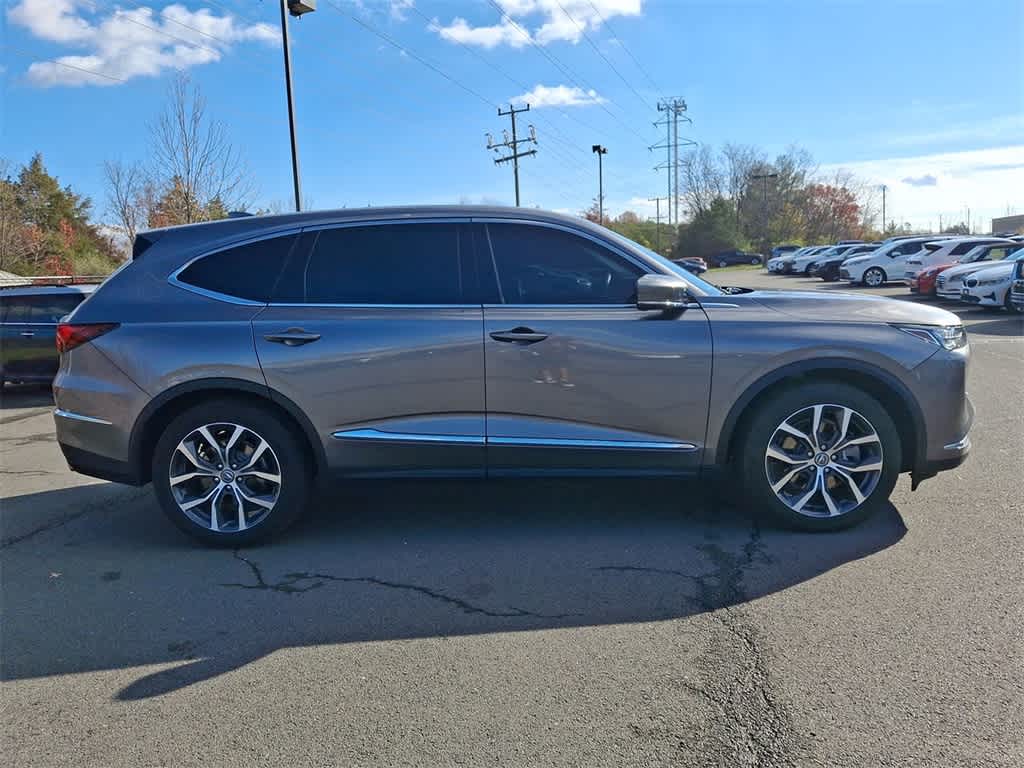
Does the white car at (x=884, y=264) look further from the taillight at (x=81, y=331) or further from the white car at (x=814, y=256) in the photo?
the taillight at (x=81, y=331)

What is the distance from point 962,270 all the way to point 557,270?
58.1 feet

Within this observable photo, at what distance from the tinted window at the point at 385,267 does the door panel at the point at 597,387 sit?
34 centimetres

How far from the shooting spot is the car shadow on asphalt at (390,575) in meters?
3.25

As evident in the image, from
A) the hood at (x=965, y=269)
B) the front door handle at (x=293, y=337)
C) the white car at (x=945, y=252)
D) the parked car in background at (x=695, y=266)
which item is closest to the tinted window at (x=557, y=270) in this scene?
the front door handle at (x=293, y=337)

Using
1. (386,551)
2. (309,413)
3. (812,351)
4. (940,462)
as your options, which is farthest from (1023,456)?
(309,413)

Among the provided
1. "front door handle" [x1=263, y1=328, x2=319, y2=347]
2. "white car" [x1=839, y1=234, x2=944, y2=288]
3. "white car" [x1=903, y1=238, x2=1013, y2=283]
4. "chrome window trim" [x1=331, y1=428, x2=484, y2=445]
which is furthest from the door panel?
"white car" [x1=839, y1=234, x2=944, y2=288]

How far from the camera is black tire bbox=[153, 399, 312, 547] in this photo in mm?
4148

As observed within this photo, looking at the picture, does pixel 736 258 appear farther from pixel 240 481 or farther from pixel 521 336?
pixel 240 481

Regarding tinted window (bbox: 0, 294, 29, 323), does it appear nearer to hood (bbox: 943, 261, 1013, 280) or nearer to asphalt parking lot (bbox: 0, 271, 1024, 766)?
asphalt parking lot (bbox: 0, 271, 1024, 766)

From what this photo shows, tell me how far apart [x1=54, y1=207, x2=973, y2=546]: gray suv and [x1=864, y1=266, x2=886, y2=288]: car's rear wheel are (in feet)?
87.3

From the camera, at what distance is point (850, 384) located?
4191 millimetres

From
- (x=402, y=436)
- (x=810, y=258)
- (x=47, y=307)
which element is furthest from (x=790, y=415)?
(x=810, y=258)

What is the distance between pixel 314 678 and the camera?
2908mm

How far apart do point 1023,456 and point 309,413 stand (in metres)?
5.16
